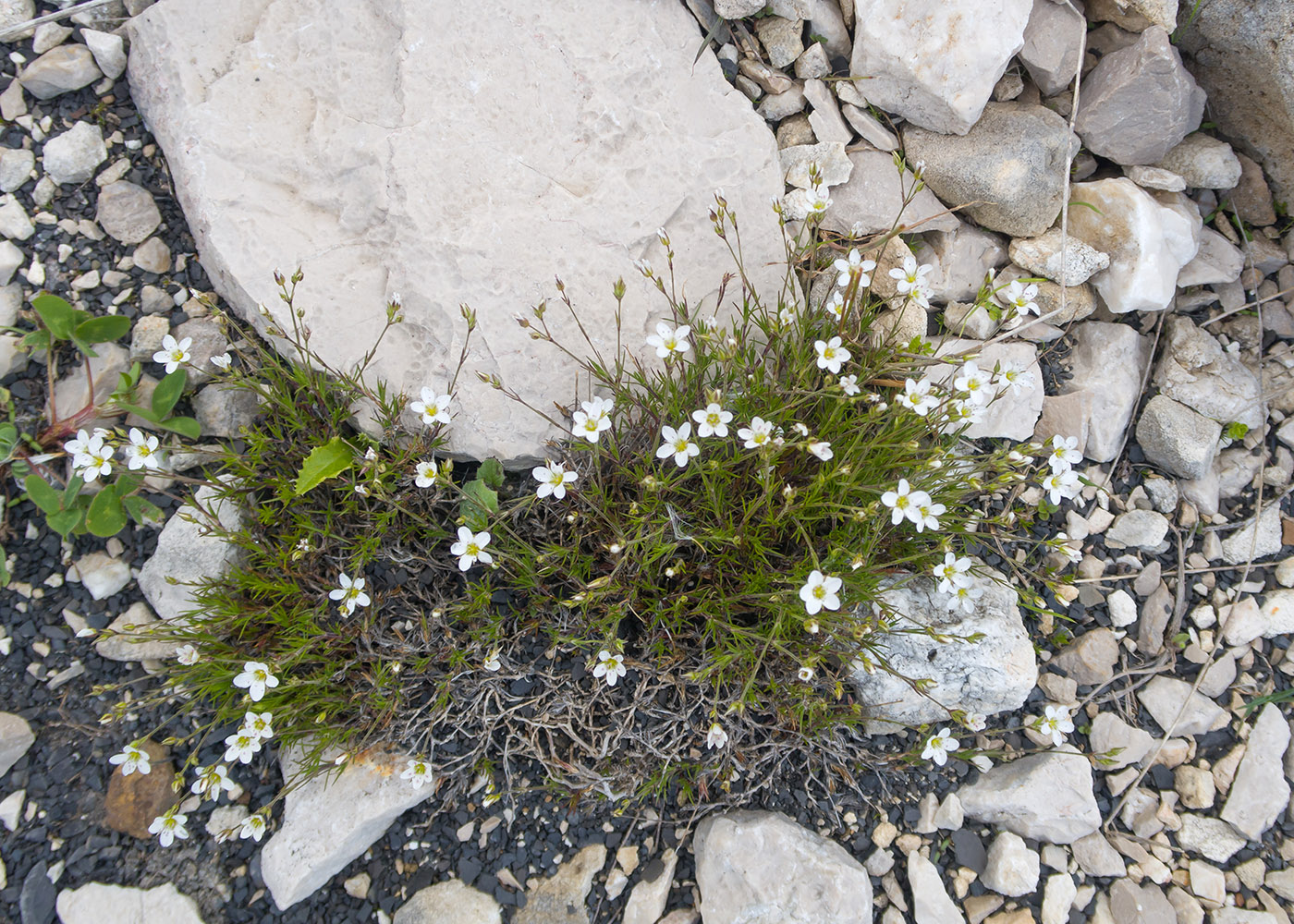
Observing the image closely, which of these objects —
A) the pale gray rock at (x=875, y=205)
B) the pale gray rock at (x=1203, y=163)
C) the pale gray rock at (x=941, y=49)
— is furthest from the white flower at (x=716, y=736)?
the pale gray rock at (x=1203, y=163)

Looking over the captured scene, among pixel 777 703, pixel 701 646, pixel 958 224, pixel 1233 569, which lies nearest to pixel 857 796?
pixel 777 703

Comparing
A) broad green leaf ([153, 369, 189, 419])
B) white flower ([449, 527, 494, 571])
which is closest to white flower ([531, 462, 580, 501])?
white flower ([449, 527, 494, 571])

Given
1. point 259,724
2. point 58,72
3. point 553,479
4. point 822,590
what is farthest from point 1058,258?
Result: point 58,72

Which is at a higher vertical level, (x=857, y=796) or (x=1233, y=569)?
(x=1233, y=569)

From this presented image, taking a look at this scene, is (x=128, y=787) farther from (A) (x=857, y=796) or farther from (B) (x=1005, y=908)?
(B) (x=1005, y=908)

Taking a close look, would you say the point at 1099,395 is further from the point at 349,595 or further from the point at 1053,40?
the point at 349,595

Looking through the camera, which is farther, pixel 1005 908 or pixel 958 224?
pixel 958 224
